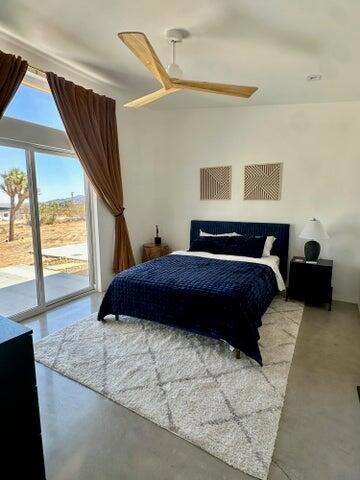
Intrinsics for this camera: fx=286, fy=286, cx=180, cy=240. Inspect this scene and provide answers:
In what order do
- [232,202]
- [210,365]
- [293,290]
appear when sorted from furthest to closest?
[232,202] < [293,290] < [210,365]

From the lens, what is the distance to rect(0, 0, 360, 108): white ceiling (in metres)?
2.15

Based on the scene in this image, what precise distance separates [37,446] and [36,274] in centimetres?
245

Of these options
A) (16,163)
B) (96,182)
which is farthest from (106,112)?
(16,163)

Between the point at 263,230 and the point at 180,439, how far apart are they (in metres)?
3.28

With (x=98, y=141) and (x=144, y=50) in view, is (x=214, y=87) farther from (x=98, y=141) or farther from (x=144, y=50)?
(x=98, y=141)

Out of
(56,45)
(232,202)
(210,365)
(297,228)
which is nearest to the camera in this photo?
(210,365)

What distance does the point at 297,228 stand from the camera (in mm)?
4316

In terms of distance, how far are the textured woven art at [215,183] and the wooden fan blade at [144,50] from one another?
2364 mm

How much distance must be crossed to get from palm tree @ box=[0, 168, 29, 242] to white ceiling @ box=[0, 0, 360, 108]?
1344mm

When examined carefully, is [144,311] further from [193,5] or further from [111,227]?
[193,5]

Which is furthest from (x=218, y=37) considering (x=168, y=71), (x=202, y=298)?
(x=202, y=298)

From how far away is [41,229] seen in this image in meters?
3.56

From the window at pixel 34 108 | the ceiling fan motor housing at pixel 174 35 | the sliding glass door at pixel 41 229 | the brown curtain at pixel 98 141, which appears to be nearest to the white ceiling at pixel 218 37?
the ceiling fan motor housing at pixel 174 35

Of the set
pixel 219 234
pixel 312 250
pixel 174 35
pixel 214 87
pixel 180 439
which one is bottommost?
pixel 180 439
